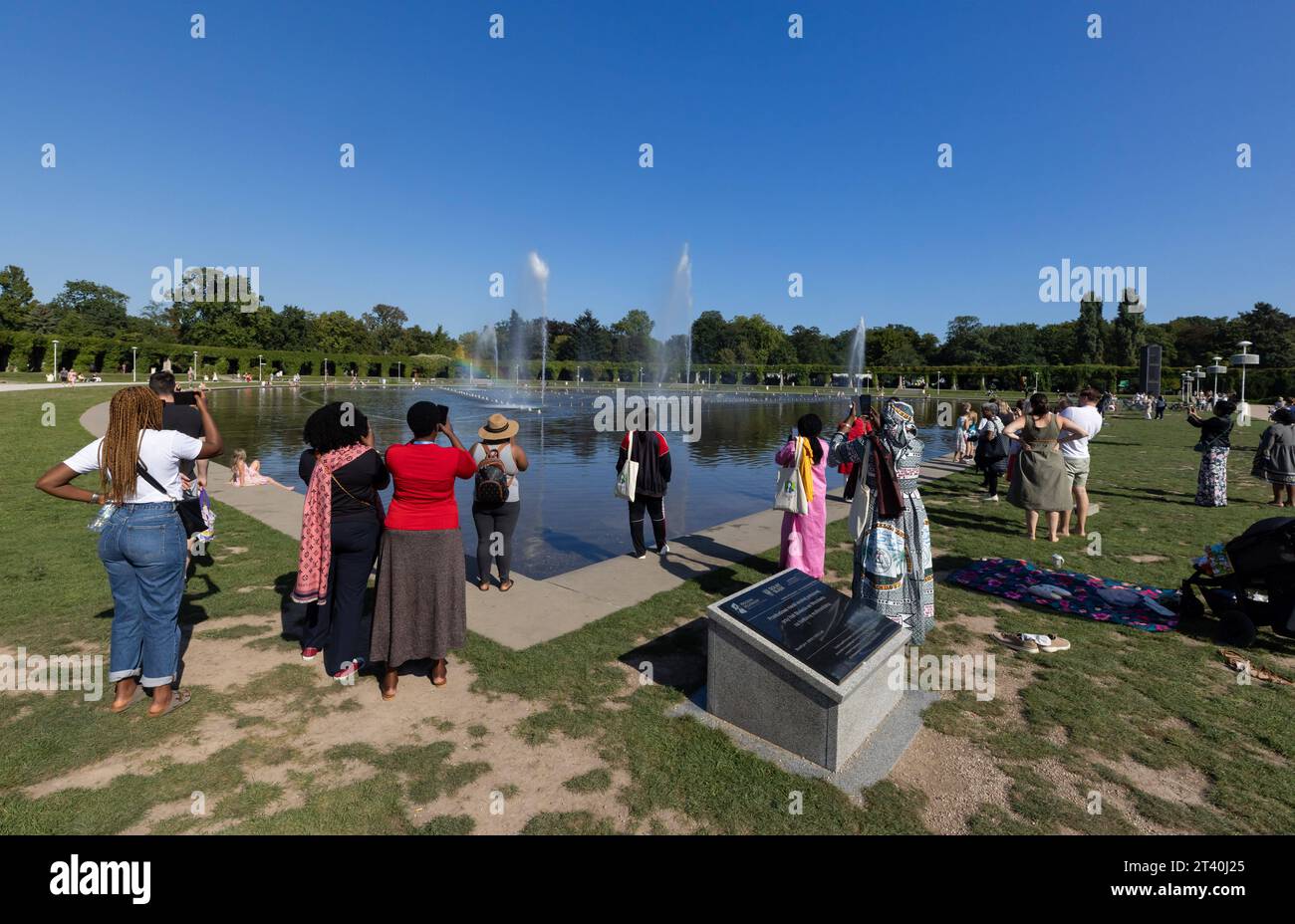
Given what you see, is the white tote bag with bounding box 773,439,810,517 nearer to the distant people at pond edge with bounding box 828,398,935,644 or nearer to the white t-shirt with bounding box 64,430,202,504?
the distant people at pond edge with bounding box 828,398,935,644

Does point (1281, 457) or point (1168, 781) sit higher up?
point (1281, 457)

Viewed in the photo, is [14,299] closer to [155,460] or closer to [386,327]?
[386,327]

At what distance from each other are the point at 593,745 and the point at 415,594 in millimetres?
1626

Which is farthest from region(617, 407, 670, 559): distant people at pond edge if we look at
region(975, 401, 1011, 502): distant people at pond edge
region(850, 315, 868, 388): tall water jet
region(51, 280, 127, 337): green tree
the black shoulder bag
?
region(51, 280, 127, 337): green tree

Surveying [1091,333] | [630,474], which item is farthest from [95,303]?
[1091,333]

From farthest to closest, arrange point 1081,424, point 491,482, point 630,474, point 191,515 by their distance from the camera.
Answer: point 1081,424 → point 630,474 → point 191,515 → point 491,482

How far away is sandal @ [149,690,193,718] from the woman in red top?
1209 mm

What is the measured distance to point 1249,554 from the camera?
17.7ft

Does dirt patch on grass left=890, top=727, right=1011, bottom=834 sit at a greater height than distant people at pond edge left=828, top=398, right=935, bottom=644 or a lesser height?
lesser

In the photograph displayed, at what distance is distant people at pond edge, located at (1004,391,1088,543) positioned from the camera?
8.48 metres

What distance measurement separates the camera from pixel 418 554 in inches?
172
